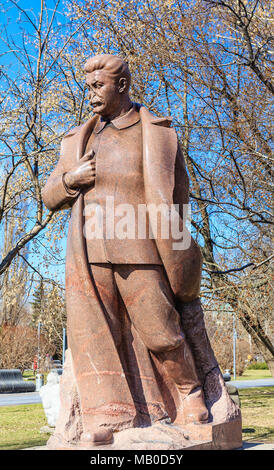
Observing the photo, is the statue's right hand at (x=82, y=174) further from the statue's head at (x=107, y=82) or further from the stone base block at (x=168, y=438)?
the stone base block at (x=168, y=438)

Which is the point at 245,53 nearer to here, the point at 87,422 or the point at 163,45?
the point at 163,45

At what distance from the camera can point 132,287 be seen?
3.89 m

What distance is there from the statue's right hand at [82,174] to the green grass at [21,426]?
5623mm

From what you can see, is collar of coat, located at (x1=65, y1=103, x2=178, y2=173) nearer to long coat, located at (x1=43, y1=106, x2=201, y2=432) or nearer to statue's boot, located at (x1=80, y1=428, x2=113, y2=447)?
long coat, located at (x1=43, y1=106, x2=201, y2=432)

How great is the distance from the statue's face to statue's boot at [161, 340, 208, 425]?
1.81m

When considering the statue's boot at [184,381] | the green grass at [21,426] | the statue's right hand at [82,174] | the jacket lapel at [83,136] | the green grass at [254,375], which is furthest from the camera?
the green grass at [254,375]

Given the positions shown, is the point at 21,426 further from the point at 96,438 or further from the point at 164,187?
the point at 164,187

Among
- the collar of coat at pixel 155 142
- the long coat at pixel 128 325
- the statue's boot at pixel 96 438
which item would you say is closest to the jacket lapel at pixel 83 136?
the collar of coat at pixel 155 142

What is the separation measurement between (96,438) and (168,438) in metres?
0.45

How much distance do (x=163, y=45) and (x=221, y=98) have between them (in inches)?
62.1

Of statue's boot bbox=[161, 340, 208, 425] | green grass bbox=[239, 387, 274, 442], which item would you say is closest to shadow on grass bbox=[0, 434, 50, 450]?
green grass bbox=[239, 387, 274, 442]

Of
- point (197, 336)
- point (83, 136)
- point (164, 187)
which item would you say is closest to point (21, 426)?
point (197, 336)

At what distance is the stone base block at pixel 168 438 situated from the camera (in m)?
3.42

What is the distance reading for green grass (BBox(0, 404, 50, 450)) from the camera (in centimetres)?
891
